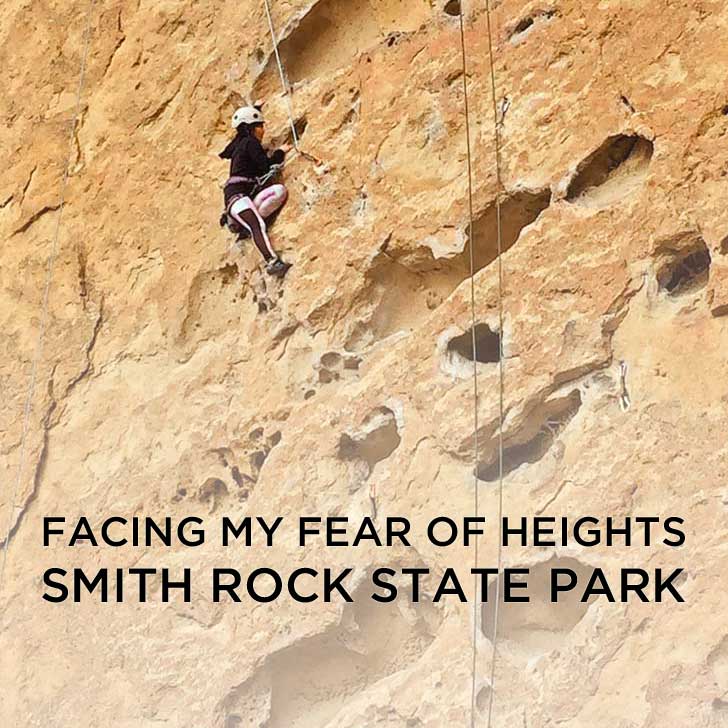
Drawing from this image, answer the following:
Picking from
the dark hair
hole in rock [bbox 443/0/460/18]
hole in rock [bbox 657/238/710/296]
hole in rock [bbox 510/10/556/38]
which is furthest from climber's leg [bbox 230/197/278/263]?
hole in rock [bbox 657/238/710/296]

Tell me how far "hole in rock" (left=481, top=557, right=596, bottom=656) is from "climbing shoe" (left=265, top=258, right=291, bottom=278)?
1403 millimetres

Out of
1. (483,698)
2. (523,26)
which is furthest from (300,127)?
(483,698)

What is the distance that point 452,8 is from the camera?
4301mm

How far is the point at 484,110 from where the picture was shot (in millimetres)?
4098

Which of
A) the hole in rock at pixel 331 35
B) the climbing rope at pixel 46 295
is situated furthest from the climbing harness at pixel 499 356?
the climbing rope at pixel 46 295

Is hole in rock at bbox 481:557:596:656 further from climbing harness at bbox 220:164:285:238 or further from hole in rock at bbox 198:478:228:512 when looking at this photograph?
climbing harness at bbox 220:164:285:238

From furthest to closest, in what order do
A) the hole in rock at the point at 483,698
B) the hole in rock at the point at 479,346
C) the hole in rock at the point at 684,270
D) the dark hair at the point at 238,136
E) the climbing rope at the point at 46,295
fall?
the climbing rope at the point at 46,295 < the dark hair at the point at 238,136 < the hole in rock at the point at 479,346 < the hole in rock at the point at 684,270 < the hole in rock at the point at 483,698

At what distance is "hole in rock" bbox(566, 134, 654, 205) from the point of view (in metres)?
3.76

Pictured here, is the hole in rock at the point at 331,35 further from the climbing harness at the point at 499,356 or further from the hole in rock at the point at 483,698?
the hole in rock at the point at 483,698

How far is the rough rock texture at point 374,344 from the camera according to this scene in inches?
135

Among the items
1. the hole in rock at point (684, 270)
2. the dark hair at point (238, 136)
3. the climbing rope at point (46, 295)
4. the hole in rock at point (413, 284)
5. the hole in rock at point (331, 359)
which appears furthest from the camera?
the climbing rope at point (46, 295)

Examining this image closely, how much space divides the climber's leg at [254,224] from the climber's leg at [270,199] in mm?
28

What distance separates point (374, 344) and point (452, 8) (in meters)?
1.22

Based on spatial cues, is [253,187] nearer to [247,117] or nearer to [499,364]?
[247,117]
